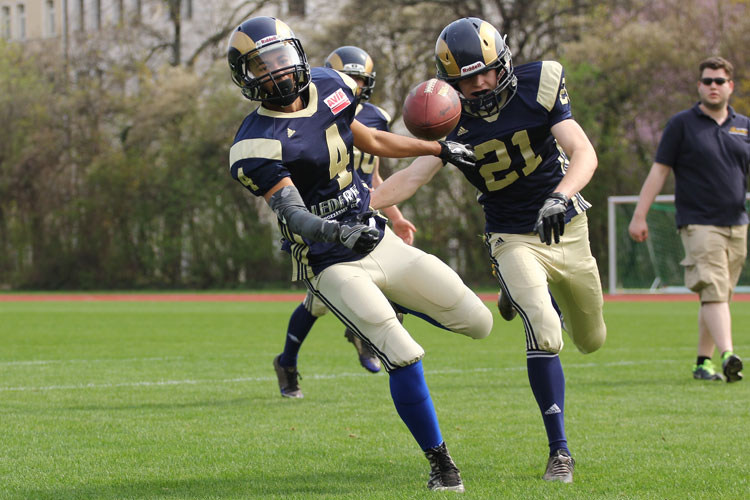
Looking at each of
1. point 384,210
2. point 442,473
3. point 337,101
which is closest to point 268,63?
point 337,101

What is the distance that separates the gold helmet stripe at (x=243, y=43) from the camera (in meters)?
4.12

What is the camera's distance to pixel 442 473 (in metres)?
3.87

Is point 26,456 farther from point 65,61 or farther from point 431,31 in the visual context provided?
point 65,61

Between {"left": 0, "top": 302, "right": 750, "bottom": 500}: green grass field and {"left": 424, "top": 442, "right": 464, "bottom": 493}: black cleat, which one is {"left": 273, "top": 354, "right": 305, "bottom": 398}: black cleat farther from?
{"left": 424, "top": 442, "right": 464, "bottom": 493}: black cleat

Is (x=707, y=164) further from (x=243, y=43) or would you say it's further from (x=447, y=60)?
(x=243, y=43)

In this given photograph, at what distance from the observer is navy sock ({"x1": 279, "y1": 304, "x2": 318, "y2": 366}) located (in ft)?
21.6

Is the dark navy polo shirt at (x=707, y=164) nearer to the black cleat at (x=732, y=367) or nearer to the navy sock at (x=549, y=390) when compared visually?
the black cleat at (x=732, y=367)

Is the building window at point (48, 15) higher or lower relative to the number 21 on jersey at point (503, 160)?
higher

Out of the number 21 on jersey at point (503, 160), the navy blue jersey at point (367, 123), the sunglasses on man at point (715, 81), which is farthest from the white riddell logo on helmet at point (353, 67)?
the number 21 on jersey at point (503, 160)

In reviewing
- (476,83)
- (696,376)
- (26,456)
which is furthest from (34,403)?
(696,376)

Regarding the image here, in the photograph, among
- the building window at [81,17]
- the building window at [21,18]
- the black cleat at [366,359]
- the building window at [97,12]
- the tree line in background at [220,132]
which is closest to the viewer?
the black cleat at [366,359]

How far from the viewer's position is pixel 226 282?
25422 millimetres

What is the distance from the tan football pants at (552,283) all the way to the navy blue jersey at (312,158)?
633mm

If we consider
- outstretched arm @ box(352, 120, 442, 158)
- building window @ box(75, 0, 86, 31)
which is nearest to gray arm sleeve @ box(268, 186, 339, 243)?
outstretched arm @ box(352, 120, 442, 158)
